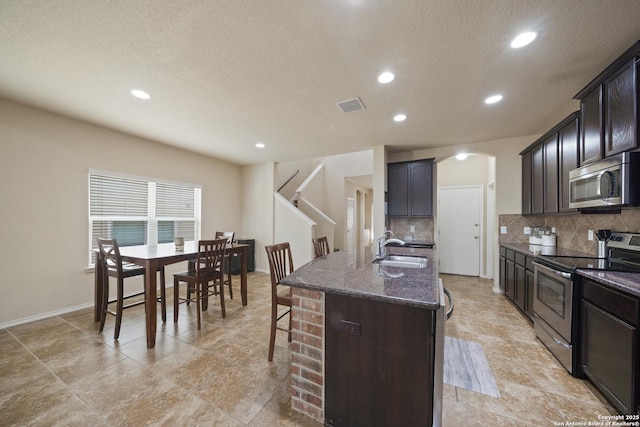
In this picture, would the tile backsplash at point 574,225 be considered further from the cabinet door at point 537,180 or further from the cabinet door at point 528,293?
the cabinet door at point 528,293

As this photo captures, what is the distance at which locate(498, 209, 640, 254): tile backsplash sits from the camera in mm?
2273

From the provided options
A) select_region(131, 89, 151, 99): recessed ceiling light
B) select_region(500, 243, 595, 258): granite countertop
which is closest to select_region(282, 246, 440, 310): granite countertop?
select_region(500, 243, 595, 258): granite countertop

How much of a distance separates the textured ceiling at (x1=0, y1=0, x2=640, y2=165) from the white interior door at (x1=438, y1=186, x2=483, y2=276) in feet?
7.15

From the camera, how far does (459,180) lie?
5.43m

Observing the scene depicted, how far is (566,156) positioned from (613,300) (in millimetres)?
1745

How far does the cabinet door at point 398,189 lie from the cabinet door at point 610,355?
2860 mm

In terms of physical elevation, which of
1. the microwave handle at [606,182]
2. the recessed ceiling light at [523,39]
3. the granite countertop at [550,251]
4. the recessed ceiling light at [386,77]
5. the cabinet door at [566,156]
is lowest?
the granite countertop at [550,251]

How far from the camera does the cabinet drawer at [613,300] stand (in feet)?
4.54

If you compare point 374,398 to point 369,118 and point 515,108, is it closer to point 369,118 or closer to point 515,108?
point 369,118

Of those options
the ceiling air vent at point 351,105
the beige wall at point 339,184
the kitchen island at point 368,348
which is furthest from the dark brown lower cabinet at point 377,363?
the beige wall at point 339,184

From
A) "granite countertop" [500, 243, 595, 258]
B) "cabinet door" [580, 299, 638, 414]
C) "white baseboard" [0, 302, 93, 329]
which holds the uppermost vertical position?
"granite countertop" [500, 243, 595, 258]

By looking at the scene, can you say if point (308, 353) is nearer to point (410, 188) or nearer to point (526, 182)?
point (410, 188)

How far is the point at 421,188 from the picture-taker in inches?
172

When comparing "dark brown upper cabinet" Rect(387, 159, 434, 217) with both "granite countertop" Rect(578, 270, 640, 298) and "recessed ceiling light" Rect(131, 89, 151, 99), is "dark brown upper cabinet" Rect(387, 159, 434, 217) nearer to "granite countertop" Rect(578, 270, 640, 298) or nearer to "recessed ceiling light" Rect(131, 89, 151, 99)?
"granite countertop" Rect(578, 270, 640, 298)
